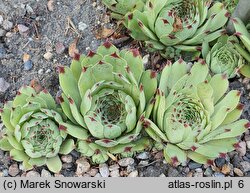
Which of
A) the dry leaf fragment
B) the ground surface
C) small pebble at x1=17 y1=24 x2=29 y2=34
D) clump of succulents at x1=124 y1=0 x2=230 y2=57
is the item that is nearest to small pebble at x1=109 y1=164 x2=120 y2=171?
the ground surface

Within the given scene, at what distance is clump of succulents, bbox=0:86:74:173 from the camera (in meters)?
2.16

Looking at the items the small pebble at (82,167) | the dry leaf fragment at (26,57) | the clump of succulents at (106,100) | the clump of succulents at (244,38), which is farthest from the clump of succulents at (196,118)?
the dry leaf fragment at (26,57)

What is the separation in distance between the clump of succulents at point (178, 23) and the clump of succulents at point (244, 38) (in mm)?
105

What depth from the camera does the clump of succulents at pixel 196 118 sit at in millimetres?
2127

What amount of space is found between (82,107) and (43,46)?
54cm

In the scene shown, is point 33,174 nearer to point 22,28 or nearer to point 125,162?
point 125,162

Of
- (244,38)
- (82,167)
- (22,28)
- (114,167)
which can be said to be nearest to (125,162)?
(114,167)

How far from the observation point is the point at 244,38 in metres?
2.23

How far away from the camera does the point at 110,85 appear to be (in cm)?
219

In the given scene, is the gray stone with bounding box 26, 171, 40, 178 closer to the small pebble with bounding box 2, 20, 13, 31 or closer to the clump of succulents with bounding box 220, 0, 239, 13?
the small pebble with bounding box 2, 20, 13, 31

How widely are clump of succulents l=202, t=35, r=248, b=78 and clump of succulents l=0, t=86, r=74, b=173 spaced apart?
0.72 m

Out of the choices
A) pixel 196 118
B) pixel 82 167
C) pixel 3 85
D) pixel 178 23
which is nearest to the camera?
pixel 196 118

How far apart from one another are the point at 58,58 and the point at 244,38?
2.85 feet

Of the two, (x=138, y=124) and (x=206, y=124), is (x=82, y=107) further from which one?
(x=206, y=124)
